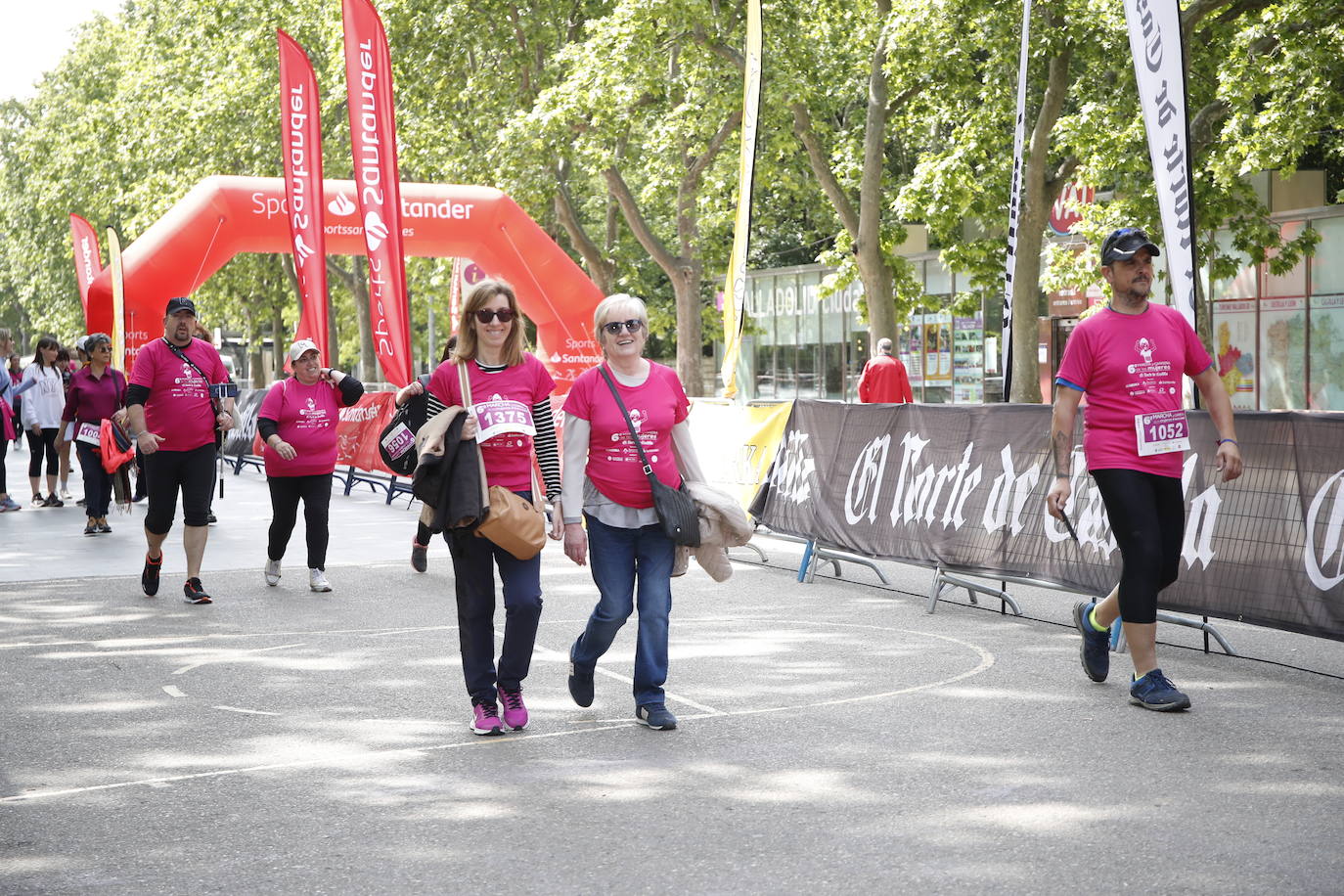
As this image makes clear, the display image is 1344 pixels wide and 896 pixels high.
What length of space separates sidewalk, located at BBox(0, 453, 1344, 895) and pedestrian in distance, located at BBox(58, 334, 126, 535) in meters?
5.78

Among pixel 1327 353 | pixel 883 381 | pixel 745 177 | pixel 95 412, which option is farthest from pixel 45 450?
pixel 1327 353

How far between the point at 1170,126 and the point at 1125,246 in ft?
9.94

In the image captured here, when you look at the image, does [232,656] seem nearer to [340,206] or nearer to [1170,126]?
[1170,126]

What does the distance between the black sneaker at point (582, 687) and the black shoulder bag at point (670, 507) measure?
0.73 meters

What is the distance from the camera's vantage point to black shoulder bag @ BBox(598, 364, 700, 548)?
6.17m

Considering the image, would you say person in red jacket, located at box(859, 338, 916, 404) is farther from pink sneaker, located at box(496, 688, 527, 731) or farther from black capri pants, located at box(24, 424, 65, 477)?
pink sneaker, located at box(496, 688, 527, 731)

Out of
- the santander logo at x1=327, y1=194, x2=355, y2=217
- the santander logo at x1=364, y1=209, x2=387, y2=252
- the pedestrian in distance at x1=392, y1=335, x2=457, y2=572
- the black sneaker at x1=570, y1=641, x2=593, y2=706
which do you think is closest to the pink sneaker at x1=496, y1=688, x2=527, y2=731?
the black sneaker at x1=570, y1=641, x2=593, y2=706

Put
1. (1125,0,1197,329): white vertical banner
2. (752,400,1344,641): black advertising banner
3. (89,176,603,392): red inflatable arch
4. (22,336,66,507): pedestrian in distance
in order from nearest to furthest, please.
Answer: (752,400,1344,641): black advertising banner → (1125,0,1197,329): white vertical banner → (22,336,66,507): pedestrian in distance → (89,176,603,392): red inflatable arch

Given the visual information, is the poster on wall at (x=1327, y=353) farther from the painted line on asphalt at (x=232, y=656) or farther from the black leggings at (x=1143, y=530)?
the painted line on asphalt at (x=232, y=656)

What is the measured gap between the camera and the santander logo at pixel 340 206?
2183 centimetres

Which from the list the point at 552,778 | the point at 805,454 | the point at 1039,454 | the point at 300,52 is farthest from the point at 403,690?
the point at 300,52

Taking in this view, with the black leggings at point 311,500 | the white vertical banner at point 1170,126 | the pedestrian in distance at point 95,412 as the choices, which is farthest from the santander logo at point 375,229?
the white vertical banner at point 1170,126

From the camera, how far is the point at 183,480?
1021 cm

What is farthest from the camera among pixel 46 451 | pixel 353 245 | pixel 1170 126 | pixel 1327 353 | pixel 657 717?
pixel 1327 353
